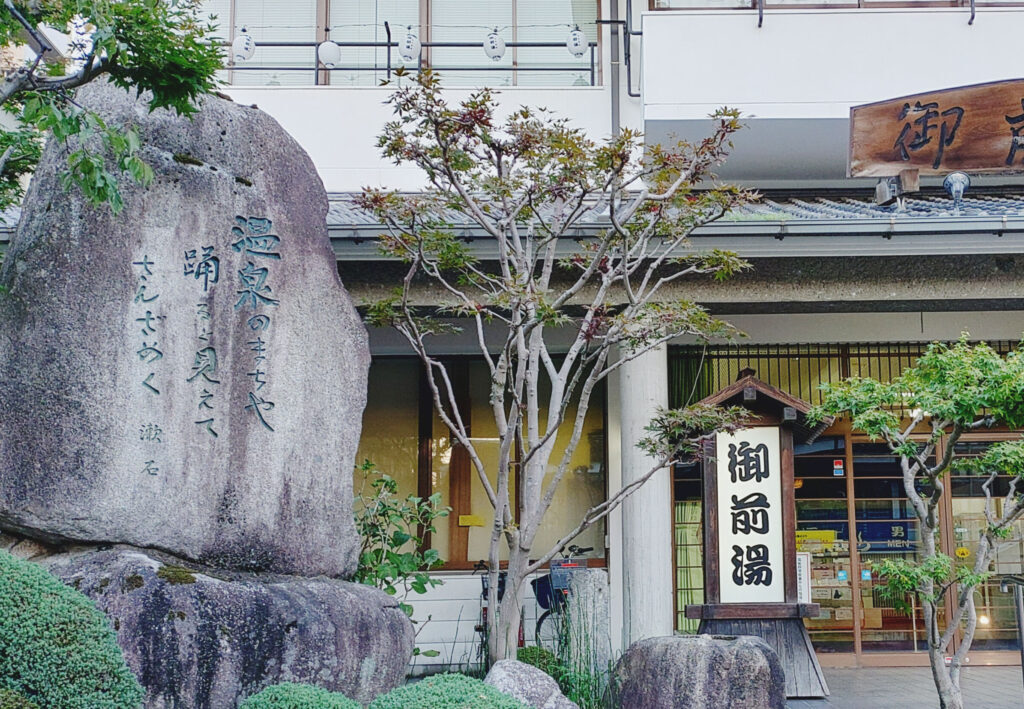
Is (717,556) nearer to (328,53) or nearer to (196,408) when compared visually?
(196,408)

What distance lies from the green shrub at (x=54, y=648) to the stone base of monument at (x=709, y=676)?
3.57 metres

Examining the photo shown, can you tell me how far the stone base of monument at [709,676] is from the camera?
675 cm

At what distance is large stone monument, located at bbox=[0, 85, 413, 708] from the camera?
5527mm

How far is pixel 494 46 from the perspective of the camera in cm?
1175

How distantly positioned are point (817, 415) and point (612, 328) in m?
1.62

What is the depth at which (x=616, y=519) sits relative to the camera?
1095 centimetres

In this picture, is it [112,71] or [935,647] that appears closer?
[112,71]

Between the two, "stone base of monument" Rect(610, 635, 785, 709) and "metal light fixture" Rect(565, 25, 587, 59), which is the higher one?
"metal light fixture" Rect(565, 25, 587, 59)

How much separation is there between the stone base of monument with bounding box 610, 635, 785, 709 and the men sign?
5.18 metres

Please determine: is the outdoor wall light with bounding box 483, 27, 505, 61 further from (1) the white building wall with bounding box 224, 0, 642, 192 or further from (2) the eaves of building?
(2) the eaves of building

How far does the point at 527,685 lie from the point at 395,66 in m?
8.27

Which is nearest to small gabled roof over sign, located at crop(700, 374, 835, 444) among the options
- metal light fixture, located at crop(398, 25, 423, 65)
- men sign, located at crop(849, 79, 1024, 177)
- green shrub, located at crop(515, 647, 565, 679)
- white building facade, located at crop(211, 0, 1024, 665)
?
green shrub, located at crop(515, 647, 565, 679)

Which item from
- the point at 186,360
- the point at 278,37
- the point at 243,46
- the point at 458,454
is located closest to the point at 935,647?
the point at 186,360

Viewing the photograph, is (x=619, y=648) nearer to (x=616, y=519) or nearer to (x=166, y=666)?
(x=616, y=519)
